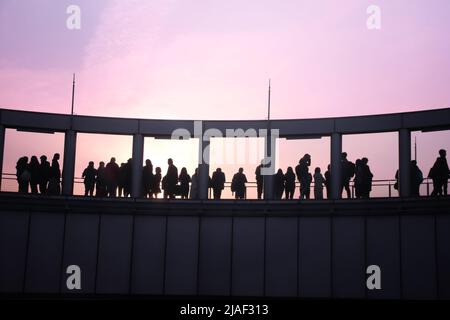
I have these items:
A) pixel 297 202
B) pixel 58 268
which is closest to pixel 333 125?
pixel 297 202

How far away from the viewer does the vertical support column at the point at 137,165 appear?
4278 cm

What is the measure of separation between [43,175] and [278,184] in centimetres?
1038

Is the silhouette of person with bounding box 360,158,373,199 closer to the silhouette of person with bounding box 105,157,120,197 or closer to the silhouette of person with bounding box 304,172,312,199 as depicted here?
the silhouette of person with bounding box 304,172,312,199

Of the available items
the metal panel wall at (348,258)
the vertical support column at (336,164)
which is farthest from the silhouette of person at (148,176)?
the metal panel wall at (348,258)

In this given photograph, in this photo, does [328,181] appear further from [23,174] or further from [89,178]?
[23,174]

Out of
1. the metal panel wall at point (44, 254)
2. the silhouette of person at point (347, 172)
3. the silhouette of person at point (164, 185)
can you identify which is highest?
the silhouette of person at point (347, 172)

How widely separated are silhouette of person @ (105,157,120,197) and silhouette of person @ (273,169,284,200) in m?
7.11

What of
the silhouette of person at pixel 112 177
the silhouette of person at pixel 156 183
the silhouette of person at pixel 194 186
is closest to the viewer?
the silhouette of person at pixel 112 177

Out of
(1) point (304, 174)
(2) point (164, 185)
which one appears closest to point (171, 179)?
(2) point (164, 185)

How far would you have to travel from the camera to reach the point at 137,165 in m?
43.1

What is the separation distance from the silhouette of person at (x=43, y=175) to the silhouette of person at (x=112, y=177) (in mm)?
2654

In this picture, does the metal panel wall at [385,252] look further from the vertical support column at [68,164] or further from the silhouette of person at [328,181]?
the vertical support column at [68,164]

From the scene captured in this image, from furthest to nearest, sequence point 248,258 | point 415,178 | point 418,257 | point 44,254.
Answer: point 248,258 → point 44,254 → point 415,178 → point 418,257

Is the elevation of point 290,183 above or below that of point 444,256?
above
